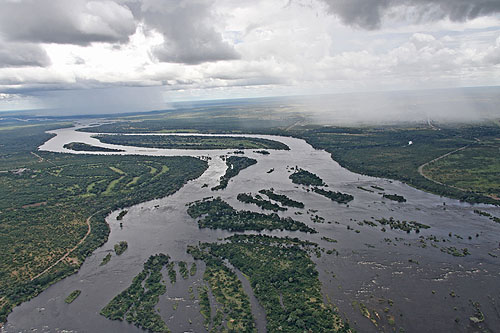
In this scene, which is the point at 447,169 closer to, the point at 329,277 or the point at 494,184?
the point at 494,184

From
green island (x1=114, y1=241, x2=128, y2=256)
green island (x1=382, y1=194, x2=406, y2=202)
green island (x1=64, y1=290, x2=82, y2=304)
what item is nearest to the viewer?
green island (x1=64, y1=290, x2=82, y2=304)

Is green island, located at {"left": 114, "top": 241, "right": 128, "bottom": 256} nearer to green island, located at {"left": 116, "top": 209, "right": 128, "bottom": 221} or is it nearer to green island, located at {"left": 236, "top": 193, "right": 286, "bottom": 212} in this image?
green island, located at {"left": 116, "top": 209, "right": 128, "bottom": 221}

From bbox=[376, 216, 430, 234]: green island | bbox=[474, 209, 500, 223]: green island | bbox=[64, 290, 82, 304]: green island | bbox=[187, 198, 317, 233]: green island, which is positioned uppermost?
bbox=[474, 209, 500, 223]: green island

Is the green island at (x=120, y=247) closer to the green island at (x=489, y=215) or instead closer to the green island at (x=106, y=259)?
the green island at (x=106, y=259)

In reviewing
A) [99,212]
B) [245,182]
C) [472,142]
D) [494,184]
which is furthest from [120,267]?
[472,142]

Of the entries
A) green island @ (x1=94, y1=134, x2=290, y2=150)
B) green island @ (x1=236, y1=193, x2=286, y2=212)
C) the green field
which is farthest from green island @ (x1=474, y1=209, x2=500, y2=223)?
green island @ (x1=94, y1=134, x2=290, y2=150)

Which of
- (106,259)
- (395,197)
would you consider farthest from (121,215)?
(395,197)
